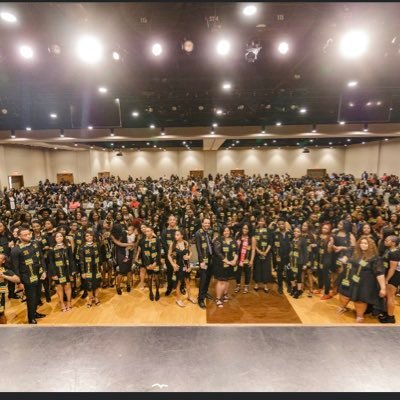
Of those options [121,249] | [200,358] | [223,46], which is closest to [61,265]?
[121,249]

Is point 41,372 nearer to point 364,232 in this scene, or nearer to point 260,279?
point 260,279

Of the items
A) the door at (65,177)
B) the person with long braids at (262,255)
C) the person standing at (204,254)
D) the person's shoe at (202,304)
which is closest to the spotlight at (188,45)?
the person standing at (204,254)

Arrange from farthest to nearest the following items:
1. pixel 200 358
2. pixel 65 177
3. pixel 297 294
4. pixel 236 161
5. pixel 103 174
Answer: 1. pixel 236 161
2. pixel 103 174
3. pixel 65 177
4. pixel 297 294
5. pixel 200 358

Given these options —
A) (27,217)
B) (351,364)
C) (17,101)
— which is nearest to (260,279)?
(351,364)

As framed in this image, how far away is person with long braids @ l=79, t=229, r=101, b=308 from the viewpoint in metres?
4.72

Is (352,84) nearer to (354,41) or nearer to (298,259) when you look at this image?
(354,41)

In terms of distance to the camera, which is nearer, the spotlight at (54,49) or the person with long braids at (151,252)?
the spotlight at (54,49)

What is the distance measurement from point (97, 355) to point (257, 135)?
1213cm

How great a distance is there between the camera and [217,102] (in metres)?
9.49

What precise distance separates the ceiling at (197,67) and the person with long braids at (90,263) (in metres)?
3.38

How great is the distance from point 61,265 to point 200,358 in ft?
13.1

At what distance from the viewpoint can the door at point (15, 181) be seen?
63.2ft

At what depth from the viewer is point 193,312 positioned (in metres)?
4.68

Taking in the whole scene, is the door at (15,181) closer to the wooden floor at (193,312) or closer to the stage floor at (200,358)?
the wooden floor at (193,312)
